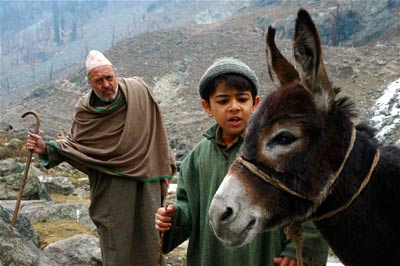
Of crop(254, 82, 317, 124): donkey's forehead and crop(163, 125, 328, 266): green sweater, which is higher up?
crop(254, 82, 317, 124): donkey's forehead

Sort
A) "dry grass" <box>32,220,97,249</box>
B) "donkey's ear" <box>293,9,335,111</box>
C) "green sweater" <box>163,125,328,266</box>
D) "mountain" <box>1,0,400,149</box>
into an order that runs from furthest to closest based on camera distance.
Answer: "mountain" <box>1,0,400,149</box> → "dry grass" <box>32,220,97,249</box> → "green sweater" <box>163,125,328,266</box> → "donkey's ear" <box>293,9,335,111</box>

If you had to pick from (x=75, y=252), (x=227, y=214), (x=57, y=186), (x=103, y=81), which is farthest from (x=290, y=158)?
(x=57, y=186)

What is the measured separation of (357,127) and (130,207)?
113 inches

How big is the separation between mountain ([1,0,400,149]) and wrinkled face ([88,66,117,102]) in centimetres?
2169

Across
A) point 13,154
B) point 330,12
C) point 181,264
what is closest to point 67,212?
point 181,264

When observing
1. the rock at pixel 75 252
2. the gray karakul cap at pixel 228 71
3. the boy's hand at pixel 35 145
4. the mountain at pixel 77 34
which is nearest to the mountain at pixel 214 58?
the rock at pixel 75 252

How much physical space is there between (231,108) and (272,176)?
701 mm

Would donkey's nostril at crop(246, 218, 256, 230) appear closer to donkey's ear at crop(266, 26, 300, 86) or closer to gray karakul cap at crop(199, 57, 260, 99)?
donkey's ear at crop(266, 26, 300, 86)

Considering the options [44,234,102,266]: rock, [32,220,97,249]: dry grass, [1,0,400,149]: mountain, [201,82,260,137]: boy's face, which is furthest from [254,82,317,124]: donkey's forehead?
[1,0,400,149]: mountain

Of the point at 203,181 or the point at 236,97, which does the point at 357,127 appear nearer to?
the point at 236,97

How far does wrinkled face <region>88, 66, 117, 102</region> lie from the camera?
4254mm

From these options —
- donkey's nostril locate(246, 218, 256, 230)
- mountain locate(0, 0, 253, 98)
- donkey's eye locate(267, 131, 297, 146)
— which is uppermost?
mountain locate(0, 0, 253, 98)

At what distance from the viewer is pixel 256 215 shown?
5.43 feet

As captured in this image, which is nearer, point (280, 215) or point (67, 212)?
point (280, 215)
